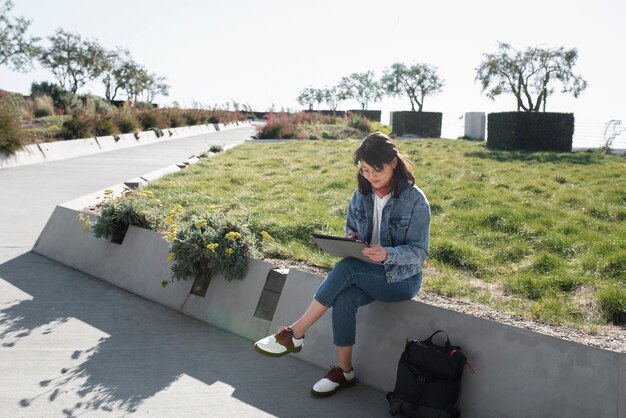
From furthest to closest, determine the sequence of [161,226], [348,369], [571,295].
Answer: [161,226] < [571,295] < [348,369]

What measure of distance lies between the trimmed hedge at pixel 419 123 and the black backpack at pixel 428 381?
24.8 m

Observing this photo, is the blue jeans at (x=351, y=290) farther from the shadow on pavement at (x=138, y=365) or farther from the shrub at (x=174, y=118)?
the shrub at (x=174, y=118)

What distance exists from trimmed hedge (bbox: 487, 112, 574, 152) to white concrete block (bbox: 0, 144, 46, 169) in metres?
12.9

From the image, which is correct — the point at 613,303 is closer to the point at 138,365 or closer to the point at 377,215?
the point at 377,215

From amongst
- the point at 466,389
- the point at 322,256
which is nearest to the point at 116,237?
the point at 322,256

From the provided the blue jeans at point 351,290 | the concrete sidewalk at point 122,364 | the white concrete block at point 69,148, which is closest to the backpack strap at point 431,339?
the blue jeans at point 351,290

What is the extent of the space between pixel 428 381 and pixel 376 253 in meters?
0.73

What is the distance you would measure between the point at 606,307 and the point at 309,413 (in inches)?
85.2

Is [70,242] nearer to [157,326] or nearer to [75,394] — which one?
[157,326]

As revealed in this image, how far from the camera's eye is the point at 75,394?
341cm

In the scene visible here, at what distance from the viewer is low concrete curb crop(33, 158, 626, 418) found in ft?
9.48

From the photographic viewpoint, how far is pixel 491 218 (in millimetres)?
6582

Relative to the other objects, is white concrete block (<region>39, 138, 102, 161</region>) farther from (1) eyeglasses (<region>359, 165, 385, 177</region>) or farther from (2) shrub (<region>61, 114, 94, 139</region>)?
(1) eyeglasses (<region>359, 165, 385, 177</region>)

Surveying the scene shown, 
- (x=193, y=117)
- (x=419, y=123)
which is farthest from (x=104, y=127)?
(x=419, y=123)
